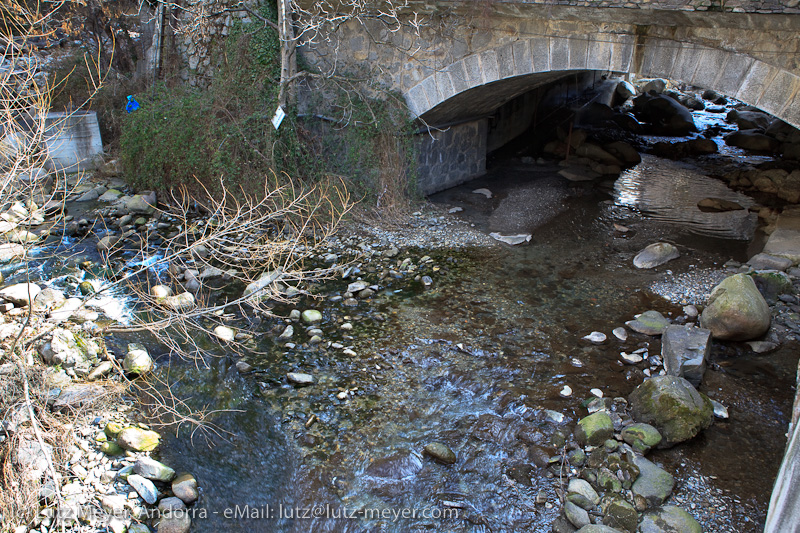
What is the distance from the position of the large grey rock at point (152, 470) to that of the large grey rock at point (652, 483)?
10.3 feet

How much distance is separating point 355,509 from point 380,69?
20.7 ft

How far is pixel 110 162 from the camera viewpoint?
972 cm

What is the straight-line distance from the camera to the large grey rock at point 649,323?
5574mm

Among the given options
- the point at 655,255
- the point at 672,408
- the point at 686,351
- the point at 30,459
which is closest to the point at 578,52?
the point at 655,255

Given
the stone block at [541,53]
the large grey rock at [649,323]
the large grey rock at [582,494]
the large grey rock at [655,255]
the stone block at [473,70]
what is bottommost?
the large grey rock at [582,494]

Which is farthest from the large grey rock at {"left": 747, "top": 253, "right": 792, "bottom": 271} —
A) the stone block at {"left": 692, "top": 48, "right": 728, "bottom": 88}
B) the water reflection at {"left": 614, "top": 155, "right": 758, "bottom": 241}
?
the stone block at {"left": 692, "top": 48, "right": 728, "bottom": 88}

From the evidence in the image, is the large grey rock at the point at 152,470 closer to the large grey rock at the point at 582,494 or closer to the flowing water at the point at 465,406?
the flowing water at the point at 465,406

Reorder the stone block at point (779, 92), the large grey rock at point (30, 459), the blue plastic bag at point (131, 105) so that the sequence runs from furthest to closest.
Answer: the blue plastic bag at point (131, 105)
the stone block at point (779, 92)
the large grey rock at point (30, 459)

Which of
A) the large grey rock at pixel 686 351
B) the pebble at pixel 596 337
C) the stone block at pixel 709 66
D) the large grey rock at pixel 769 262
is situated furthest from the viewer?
the large grey rock at pixel 769 262

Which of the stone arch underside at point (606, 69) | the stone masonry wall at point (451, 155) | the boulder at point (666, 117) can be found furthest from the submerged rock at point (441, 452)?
the boulder at point (666, 117)

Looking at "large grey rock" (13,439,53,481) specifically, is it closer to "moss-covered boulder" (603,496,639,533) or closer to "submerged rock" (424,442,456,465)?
"submerged rock" (424,442,456,465)

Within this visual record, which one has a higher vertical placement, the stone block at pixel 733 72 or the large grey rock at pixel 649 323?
the stone block at pixel 733 72

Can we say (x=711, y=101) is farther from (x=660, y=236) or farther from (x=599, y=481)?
(x=599, y=481)

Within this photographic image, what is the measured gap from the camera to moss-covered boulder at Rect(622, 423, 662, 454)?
4.09 m
